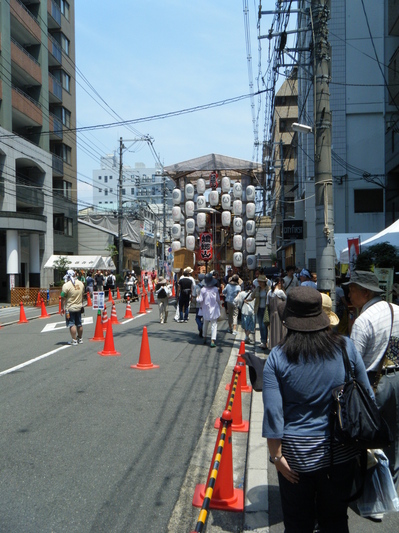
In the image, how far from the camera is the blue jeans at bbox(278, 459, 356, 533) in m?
2.60

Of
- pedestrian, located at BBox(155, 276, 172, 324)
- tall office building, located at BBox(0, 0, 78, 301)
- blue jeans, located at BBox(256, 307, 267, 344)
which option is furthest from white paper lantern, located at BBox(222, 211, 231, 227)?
blue jeans, located at BBox(256, 307, 267, 344)

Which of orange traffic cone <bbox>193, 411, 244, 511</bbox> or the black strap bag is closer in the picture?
the black strap bag

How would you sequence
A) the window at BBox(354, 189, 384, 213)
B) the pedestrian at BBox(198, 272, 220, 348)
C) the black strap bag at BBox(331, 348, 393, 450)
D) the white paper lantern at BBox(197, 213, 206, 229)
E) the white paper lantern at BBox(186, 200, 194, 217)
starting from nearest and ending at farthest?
the black strap bag at BBox(331, 348, 393, 450) → the pedestrian at BBox(198, 272, 220, 348) → the white paper lantern at BBox(197, 213, 206, 229) → the white paper lantern at BBox(186, 200, 194, 217) → the window at BBox(354, 189, 384, 213)

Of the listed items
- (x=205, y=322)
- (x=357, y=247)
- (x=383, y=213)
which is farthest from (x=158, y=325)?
(x=383, y=213)

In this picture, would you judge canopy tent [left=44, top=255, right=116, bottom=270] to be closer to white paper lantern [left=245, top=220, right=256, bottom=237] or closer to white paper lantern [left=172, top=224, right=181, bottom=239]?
white paper lantern [left=172, top=224, right=181, bottom=239]

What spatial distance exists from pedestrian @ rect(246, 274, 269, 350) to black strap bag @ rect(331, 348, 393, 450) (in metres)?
9.02

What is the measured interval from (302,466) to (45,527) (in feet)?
7.28

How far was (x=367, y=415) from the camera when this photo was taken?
2479mm

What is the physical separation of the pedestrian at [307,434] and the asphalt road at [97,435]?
1.60 m

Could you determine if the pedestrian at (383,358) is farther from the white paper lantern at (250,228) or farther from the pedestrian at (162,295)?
the white paper lantern at (250,228)

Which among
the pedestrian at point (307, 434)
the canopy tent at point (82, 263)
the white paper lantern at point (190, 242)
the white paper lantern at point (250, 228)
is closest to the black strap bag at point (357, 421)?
the pedestrian at point (307, 434)

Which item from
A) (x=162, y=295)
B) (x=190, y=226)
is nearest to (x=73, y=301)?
(x=162, y=295)

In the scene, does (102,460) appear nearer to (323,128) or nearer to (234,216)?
(323,128)

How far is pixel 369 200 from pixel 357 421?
29209mm
